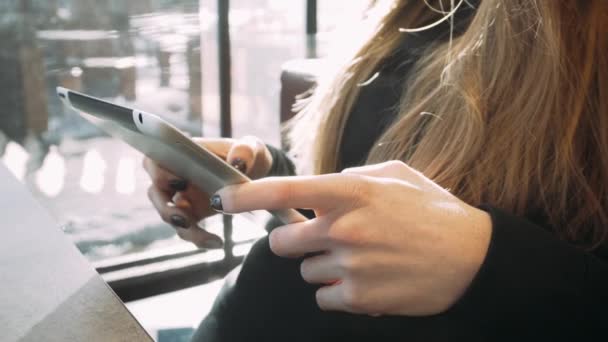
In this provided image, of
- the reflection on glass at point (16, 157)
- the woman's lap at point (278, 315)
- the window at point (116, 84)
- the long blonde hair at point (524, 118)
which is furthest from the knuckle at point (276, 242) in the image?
the reflection on glass at point (16, 157)

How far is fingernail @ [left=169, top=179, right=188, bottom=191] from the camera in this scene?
2.31 ft

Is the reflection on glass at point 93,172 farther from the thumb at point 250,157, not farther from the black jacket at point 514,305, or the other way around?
the black jacket at point 514,305

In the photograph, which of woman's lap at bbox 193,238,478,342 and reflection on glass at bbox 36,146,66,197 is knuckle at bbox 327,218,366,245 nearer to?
woman's lap at bbox 193,238,478,342

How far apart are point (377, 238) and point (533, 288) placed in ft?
0.44

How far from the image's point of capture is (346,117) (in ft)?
2.56

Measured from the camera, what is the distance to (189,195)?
2.41 ft

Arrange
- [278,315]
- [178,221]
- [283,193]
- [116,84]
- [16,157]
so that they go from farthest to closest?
1. [116,84]
2. [16,157]
3. [178,221]
4. [278,315]
5. [283,193]

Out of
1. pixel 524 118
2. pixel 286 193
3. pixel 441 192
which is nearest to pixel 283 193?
pixel 286 193

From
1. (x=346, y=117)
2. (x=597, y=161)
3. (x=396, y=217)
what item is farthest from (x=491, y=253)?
(x=346, y=117)

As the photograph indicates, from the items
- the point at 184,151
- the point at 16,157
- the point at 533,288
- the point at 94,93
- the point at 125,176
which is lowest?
the point at 125,176

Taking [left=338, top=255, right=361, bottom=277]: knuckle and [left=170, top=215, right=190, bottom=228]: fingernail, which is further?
[left=170, top=215, right=190, bottom=228]: fingernail

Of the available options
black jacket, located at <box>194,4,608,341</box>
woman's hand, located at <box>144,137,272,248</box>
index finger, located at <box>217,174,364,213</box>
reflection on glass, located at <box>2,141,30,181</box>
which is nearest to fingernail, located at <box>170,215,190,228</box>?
woman's hand, located at <box>144,137,272,248</box>

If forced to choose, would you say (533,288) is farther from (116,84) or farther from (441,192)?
(116,84)

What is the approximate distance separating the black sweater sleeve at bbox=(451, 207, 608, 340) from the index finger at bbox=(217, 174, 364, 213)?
131mm
